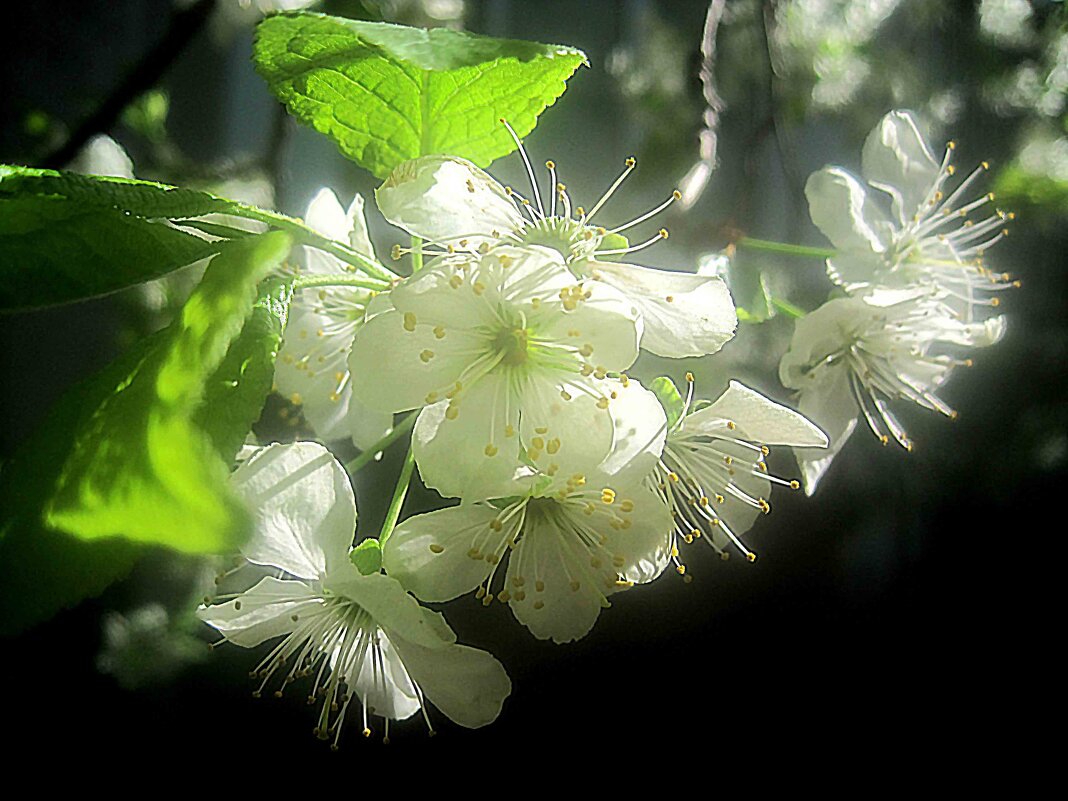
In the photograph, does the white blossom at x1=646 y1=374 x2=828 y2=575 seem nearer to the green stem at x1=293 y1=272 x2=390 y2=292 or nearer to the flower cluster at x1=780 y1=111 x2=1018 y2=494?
the flower cluster at x1=780 y1=111 x2=1018 y2=494

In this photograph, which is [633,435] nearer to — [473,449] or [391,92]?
[473,449]

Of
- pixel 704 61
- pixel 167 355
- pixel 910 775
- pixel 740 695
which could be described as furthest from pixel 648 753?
pixel 167 355

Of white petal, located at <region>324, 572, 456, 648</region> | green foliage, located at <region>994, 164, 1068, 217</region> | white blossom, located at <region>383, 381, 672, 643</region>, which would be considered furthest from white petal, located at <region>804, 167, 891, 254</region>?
green foliage, located at <region>994, 164, 1068, 217</region>

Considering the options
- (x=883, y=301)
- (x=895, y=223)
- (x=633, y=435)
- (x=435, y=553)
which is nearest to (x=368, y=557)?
(x=435, y=553)

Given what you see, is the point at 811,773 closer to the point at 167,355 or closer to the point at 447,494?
the point at 447,494

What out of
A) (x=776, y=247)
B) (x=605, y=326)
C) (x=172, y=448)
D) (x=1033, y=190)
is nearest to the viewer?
(x=172, y=448)

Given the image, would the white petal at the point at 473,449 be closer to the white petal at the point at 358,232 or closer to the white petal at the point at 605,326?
the white petal at the point at 605,326

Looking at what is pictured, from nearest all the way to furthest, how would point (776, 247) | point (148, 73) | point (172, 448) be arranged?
point (172, 448), point (776, 247), point (148, 73)

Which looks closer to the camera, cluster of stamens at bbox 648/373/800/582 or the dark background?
cluster of stamens at bbox 648/373/800/582
